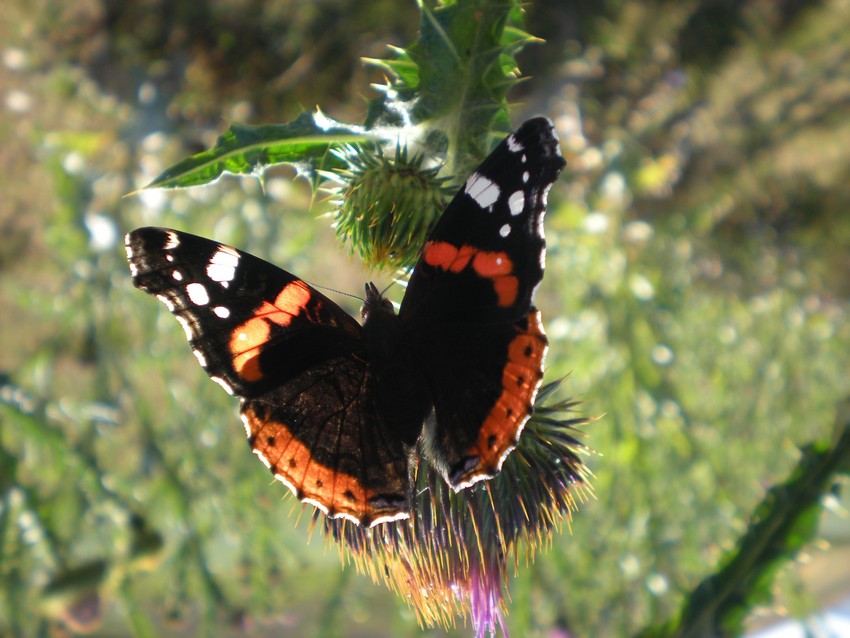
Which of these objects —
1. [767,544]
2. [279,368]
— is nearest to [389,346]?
[279,368]

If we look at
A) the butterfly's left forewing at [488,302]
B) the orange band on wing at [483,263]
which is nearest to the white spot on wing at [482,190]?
the butterfly's left forewing at [488,302]

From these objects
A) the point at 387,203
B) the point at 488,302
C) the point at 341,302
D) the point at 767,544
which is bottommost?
the point at 767,544

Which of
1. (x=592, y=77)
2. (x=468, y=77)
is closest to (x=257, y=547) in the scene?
(x=468, y=77)

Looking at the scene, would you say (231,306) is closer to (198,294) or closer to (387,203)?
(198,294)

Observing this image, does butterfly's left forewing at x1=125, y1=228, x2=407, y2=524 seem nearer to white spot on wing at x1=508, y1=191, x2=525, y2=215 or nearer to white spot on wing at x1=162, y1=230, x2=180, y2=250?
white spot on wing at x1=162, y1=230, x2=180, y2=250

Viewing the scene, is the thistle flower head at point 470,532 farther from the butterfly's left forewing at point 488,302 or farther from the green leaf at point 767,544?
the green leaf at point 767,544

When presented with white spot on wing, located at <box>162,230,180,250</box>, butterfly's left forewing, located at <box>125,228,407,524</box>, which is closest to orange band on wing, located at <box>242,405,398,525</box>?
butterfly's left forewing, located at <box>125,228,407,524</box>
